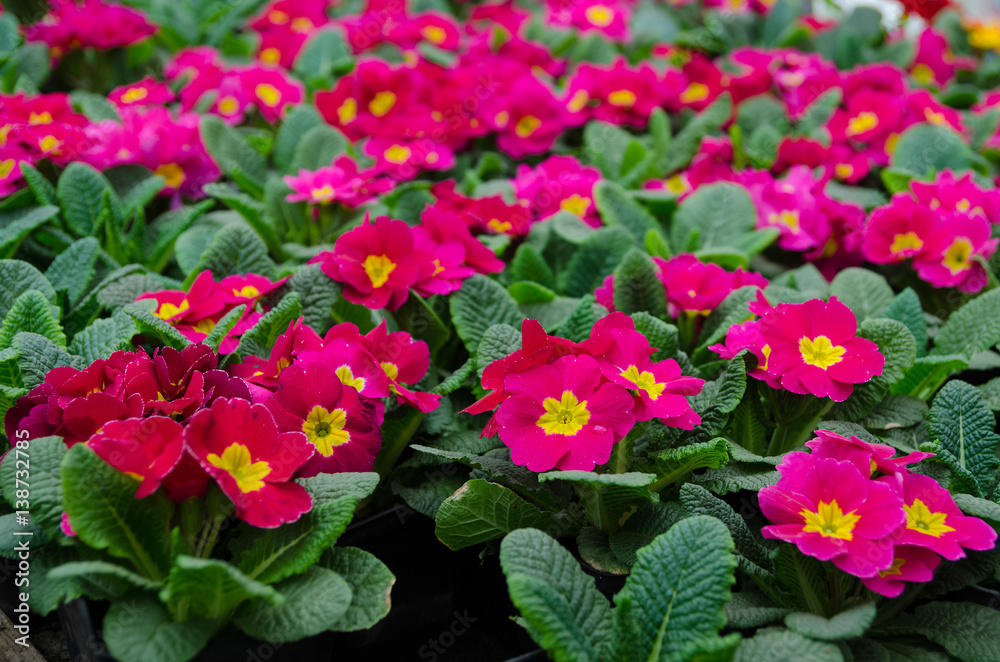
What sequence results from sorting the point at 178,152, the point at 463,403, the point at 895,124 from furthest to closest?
1. the point at 895,124
2. the point at 178,152
3. the point at 463,403

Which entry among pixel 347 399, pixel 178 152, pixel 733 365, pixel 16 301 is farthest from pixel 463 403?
pixel 178 152

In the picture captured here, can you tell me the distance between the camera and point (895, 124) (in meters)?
2.39

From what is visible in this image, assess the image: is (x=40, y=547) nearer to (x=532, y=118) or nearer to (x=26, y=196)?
(x=26, y=196)

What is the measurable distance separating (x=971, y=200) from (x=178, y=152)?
6.27ft

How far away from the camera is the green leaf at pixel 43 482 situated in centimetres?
99

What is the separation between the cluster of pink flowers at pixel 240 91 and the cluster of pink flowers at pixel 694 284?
1.37 meters

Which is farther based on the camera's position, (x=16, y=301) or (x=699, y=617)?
(x=16, y=301)

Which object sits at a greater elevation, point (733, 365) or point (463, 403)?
point (733, 365)

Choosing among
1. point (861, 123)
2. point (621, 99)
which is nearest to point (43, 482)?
point (621, 99)

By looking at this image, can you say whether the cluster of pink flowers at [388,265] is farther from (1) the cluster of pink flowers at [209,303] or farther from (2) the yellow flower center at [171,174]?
(2) the yellow flower center at [171,174]

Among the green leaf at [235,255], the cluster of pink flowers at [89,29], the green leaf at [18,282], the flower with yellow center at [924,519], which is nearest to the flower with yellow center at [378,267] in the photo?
the green leaf at [235,255]

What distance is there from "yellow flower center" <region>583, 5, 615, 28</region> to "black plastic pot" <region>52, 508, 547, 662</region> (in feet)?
8.51

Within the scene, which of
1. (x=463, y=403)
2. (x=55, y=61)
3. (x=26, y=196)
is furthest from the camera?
(x=55, y=61)

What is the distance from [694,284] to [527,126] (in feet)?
3.56
